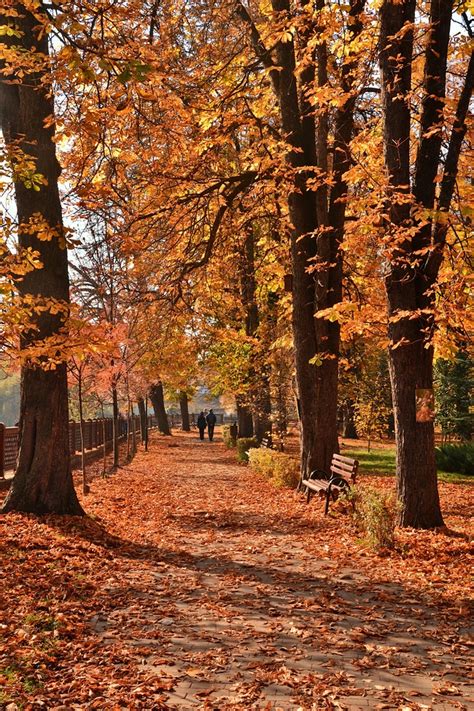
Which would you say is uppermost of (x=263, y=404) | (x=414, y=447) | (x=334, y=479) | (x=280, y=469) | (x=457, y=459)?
(x=263, y=404)

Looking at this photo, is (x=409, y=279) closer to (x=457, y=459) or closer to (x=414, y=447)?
(x=414, y=447)

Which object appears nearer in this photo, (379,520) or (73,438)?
(379,520)

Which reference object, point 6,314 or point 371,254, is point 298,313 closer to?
point 371,254

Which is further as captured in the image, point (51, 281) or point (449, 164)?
point (51, 281)

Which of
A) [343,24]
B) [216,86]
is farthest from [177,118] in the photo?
[343,24]

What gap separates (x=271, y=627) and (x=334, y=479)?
18.2ft

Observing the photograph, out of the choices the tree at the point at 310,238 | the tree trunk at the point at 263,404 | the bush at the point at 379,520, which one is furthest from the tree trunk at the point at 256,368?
the bush at the point at 379,520

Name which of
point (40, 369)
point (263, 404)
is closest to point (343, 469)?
point (40, 369)

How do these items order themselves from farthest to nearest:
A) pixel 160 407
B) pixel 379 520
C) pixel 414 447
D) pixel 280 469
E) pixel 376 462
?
pixel 160 407 → pixel 376 462 → pixel 280 469 → pixel 414 447 → pixel 379 520

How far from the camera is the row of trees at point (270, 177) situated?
25.6 ft

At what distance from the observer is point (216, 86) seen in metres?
11.8

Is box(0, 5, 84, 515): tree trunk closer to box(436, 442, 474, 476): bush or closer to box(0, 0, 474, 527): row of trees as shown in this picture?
box(0, 0, 474, 527): row of trees

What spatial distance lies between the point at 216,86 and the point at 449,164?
17.8 feet

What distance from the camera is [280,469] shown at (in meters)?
14.3
